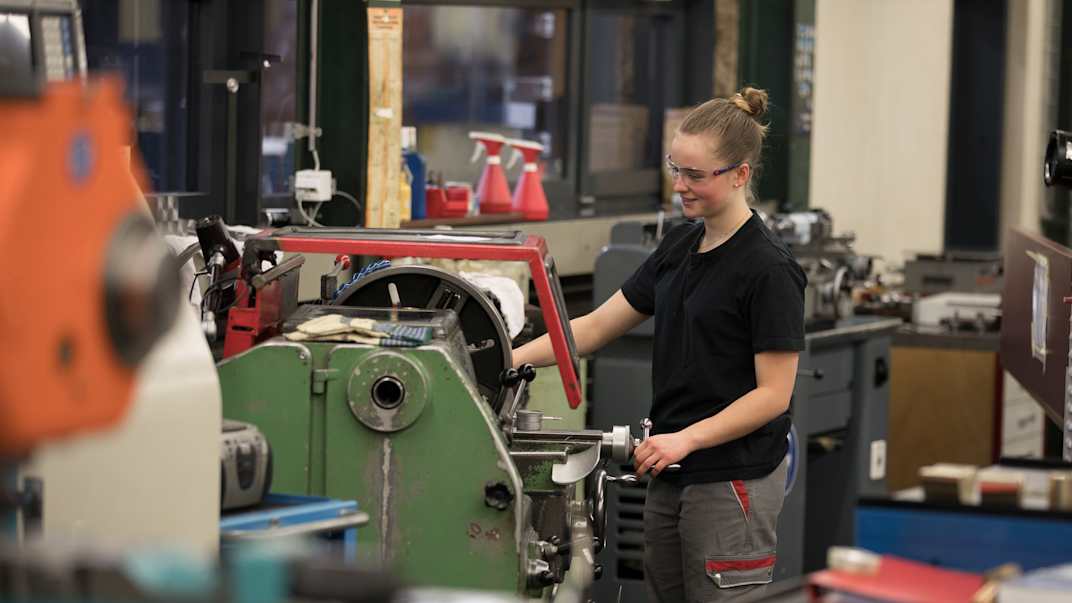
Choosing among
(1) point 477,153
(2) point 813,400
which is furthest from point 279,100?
(2) point 813,400

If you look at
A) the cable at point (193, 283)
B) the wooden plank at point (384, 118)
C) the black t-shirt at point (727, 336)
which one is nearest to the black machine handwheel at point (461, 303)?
the cable at point (193, 283)

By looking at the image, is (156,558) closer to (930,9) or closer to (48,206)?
(48,206)

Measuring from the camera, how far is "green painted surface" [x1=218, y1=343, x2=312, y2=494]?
2641 mm

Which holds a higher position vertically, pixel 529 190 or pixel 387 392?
pixel 529 190

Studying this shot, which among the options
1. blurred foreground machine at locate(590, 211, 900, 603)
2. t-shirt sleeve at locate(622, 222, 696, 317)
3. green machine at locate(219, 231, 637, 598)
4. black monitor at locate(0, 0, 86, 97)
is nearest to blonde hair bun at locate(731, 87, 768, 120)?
t-shirt sleeve at locate(622, 222, 696, 317)

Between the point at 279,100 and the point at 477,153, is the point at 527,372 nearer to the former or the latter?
the point at 279,100

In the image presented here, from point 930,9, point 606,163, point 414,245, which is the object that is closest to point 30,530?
point 414,245

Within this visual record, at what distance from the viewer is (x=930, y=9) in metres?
8.27

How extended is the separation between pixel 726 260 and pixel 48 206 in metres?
1.99

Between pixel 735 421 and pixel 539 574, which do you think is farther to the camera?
pixel 735 421

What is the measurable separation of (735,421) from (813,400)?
2407 mm

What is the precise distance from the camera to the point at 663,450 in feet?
9.74

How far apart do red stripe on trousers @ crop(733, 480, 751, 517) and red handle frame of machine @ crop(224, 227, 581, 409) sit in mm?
352

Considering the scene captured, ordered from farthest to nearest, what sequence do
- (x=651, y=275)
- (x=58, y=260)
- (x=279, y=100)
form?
(x=279, y=100), (x=651, y=275), (x=58, y=260)
